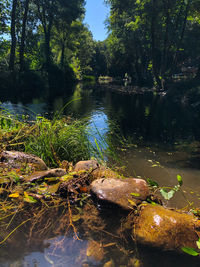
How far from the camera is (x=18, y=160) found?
3373 millimetres

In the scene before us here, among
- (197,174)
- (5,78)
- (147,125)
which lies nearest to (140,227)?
(197,174)

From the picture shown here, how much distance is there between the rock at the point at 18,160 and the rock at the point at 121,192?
1.14 meters

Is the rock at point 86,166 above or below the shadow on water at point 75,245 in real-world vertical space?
above

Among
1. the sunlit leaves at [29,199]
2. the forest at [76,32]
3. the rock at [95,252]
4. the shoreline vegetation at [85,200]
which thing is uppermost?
the forest at [76,32]

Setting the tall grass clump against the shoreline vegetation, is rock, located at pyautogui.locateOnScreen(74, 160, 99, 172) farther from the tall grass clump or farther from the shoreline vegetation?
the tall grass clump

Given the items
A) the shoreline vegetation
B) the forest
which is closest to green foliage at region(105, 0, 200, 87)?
the forest

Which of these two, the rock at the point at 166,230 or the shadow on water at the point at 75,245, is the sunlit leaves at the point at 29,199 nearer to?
the shadow on water at the point at 75,245

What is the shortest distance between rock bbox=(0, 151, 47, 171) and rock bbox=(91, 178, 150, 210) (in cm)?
114

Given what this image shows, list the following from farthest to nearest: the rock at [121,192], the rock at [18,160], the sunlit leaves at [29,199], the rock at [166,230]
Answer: the rock at [18,160]
the rock at [121,192]
the sunlit leaves at [29,199]
the rock at [166,230]

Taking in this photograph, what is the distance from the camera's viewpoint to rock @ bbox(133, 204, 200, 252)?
2.06 m

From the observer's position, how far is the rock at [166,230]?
2064mm

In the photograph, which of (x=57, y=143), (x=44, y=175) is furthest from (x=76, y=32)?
(x=44, y=175)

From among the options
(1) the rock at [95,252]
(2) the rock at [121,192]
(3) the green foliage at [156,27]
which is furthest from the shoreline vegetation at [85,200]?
(3) the green foliage at [156,27]

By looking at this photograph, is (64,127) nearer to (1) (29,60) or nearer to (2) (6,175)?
(2) (6,175)
